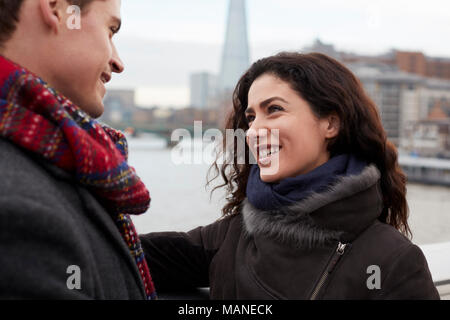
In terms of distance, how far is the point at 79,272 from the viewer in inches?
23.5

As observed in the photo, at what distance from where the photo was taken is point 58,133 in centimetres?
63

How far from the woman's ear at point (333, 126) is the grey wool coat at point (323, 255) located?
14 centimetres

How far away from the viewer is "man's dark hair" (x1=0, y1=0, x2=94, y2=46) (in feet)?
2.12

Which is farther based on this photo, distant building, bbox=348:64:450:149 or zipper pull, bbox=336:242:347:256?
distant building, bbox=348:64:450:149

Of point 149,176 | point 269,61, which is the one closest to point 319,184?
point 269,61

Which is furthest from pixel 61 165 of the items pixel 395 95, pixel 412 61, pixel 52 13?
pixel 412 61

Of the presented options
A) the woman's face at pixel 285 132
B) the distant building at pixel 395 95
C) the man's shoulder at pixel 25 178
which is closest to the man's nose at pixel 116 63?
the man's shoulder at pixel 25 178

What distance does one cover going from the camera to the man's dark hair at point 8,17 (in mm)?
647

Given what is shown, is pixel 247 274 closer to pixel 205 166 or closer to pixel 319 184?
pixel 319 184

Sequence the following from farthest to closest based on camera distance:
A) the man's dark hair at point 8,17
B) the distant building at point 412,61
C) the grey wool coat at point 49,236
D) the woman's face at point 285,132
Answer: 1. the distant building at point 412,61
2. the woman's face at point 285,132
3. the man's dark hair at point 8,17
4. the grey wool coat at point 49,236

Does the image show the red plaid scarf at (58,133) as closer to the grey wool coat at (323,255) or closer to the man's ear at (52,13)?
the man's ear at (52,13)

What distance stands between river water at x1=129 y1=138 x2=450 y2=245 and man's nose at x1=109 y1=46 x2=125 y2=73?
6420 millimetres

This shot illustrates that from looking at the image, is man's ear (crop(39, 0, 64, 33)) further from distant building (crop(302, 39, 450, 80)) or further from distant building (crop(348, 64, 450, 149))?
distant building (crop(302, 39, 450, 80))

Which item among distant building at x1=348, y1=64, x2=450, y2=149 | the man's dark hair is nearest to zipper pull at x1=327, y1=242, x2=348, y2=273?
the man's dark hair
